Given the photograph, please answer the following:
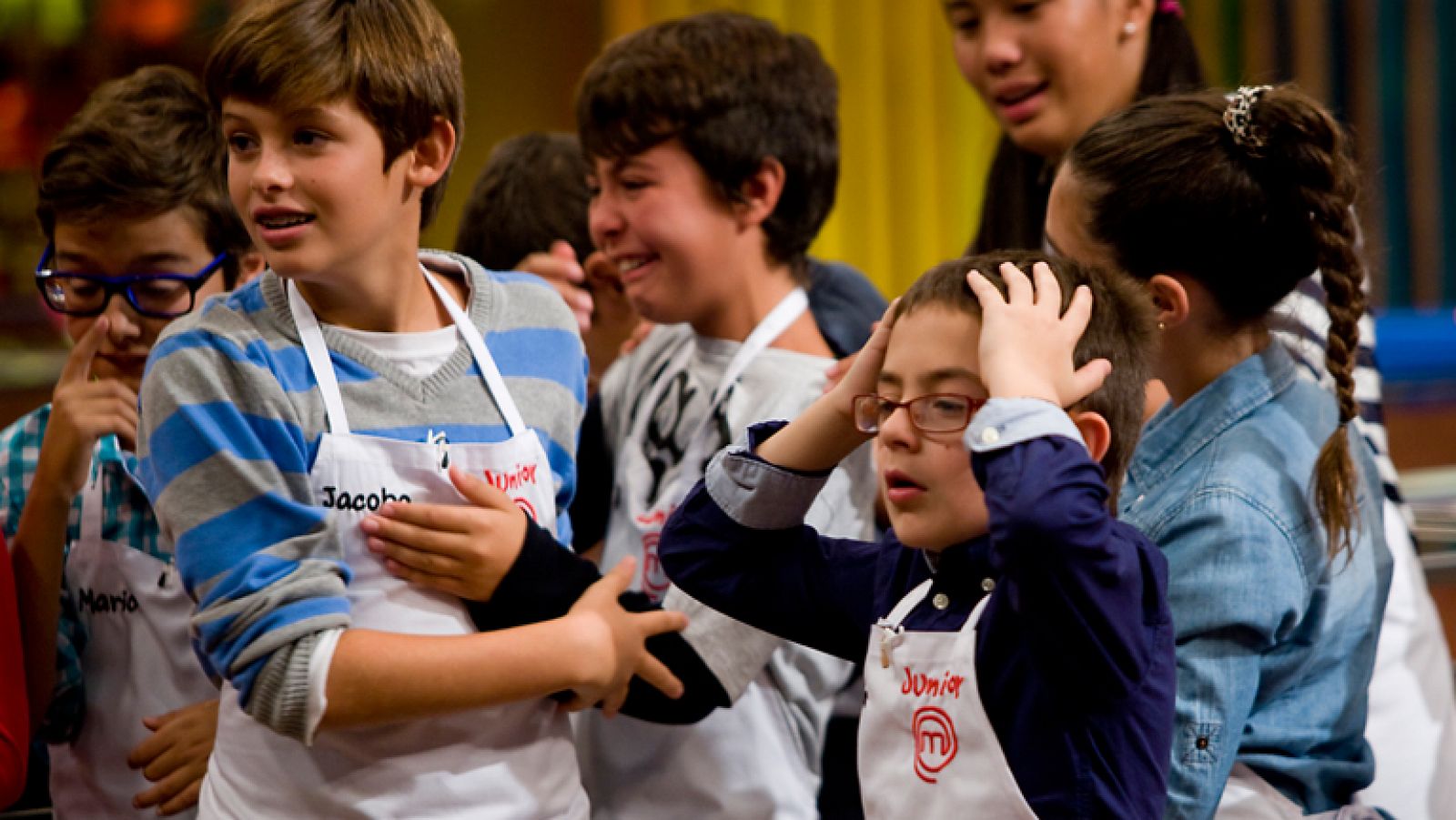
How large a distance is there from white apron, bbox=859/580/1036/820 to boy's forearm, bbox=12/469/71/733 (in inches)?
37.0

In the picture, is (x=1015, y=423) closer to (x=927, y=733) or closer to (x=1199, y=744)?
(x=927, y=733)

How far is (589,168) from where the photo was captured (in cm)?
216

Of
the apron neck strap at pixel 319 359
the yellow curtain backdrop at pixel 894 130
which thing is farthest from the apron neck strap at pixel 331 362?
the yellow curtain backdrop at pixel 894 130

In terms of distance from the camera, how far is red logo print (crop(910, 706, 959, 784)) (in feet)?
4.27

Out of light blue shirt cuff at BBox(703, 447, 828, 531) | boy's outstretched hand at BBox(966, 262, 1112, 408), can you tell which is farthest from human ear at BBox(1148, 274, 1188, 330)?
light blue shirt cuff at BBox(703, 447, 828, 531)

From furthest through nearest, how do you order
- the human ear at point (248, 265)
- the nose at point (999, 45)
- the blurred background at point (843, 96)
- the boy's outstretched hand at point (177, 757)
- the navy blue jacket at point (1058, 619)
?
the blurred background at point (843, 96) → the nose at point (999, 45) → the human ear at point (248, 265) → the boy's outstretched hand at point (177, 757) → the navy blue jacket at point (1058, 619)

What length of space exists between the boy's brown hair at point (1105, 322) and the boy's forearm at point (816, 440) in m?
0.13

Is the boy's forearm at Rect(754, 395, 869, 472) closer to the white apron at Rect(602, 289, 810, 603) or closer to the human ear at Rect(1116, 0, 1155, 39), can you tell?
the white apron at Rect(602, 289, 810, 603)

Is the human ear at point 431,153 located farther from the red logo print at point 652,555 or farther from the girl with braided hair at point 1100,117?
the girl with braided hair at point 1100,117

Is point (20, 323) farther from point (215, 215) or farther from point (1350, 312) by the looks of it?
point (1350, 312)

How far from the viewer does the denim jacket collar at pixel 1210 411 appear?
5.34 feet

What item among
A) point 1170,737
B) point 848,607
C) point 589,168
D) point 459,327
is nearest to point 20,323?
point 589,168

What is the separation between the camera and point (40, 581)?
1703 mm

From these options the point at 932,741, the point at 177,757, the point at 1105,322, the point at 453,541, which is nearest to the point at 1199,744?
the point at 932,741
